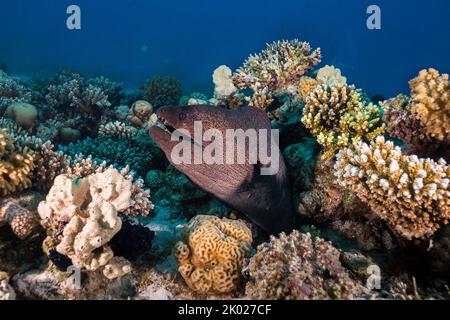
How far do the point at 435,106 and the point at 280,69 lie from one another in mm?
3910

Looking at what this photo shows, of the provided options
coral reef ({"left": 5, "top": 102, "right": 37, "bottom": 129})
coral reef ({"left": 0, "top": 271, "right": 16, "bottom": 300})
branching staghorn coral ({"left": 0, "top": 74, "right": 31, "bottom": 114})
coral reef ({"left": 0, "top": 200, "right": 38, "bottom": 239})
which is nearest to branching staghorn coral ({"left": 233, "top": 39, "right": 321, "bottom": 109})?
coral reef ({"left": 0, "top": 200, "right": 38, "bottom": 239})

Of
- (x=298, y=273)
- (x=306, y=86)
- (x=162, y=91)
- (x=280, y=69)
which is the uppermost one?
(x=162, y=91)

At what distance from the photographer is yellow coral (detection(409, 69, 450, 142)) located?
3.83m

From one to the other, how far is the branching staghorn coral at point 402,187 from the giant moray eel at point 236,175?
3.54ft

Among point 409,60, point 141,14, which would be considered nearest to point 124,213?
point 409,60

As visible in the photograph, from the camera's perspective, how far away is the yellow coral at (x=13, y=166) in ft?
11.7

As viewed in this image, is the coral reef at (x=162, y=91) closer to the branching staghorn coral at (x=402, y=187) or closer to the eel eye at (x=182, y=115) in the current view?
the eel eye at (x=182, y=115)

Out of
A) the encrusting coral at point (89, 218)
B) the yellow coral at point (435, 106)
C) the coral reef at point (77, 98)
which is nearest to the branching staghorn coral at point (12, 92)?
the coral reef at point (77, 98)

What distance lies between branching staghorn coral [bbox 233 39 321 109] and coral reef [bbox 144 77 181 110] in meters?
4.17

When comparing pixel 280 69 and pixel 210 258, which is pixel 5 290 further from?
pixel 280 69

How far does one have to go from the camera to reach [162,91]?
1107cm

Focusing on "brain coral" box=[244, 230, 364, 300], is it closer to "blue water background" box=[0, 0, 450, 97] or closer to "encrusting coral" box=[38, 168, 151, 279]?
"encrusting coral" box=[38, 168, 151, 279]

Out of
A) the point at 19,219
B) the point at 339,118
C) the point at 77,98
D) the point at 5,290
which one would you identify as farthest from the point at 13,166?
the point at 77,98
